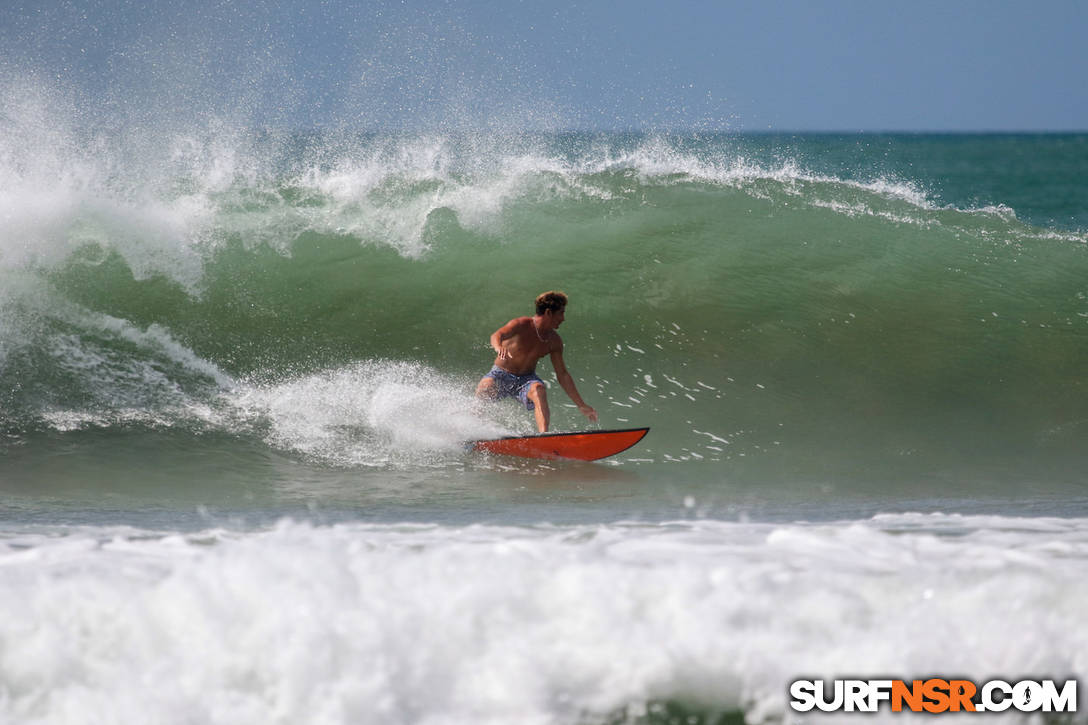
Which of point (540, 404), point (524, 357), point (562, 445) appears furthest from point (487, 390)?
point (562, 445)

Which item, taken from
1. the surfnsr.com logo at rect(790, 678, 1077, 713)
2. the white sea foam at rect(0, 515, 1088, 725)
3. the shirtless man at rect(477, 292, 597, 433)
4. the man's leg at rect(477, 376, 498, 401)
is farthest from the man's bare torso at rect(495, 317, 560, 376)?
the surfnsr.com logo at rect(790, 678, 1077, 713)

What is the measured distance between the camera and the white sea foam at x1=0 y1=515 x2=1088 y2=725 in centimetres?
263

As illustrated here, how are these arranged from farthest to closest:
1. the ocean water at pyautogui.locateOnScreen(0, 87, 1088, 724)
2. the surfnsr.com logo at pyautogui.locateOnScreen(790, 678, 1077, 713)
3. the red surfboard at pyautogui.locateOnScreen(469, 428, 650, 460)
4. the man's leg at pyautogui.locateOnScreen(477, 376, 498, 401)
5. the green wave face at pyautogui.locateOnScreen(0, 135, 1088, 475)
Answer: the green wave face at pyautogui.locateOnScreen(0, 135, 1088, 475) → the man's leg at pyautogui.locateOnScreen(477, 376, 498, 401) → the red surfboard at pyautogui.locateOnScreen(469, 428, 650, 460) → the ocean water at pyautogui.locateOnScreen(0, 87, 1088, 724) → the surfnsr.com logo at pyautogui.locateOnScreen(790, 678, 1077, 713)

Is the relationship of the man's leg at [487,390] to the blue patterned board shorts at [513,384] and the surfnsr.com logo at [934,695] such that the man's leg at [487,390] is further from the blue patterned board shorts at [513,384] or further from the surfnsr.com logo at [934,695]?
the surfnsr.com logo at [934,695]

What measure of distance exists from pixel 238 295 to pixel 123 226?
1264 millimetres

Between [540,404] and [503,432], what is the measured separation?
0.30 m

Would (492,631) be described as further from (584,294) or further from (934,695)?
(584,294)

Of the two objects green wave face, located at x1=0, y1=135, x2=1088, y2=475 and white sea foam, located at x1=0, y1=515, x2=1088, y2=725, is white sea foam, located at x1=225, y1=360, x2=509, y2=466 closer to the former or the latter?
green wave face, located at x1=0, y1=135, x2=1088, y2=475

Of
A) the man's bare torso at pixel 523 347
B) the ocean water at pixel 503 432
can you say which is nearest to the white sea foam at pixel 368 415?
the ocean water at pixel 503 432

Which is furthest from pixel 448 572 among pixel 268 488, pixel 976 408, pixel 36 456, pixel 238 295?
pixel 238 295

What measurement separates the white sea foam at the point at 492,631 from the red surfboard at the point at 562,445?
264 centimetres

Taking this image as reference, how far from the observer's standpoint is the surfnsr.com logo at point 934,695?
257 centimetres

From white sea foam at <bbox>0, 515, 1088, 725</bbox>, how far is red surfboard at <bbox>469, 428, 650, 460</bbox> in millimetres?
2637

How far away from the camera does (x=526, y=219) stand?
10.3 metres
